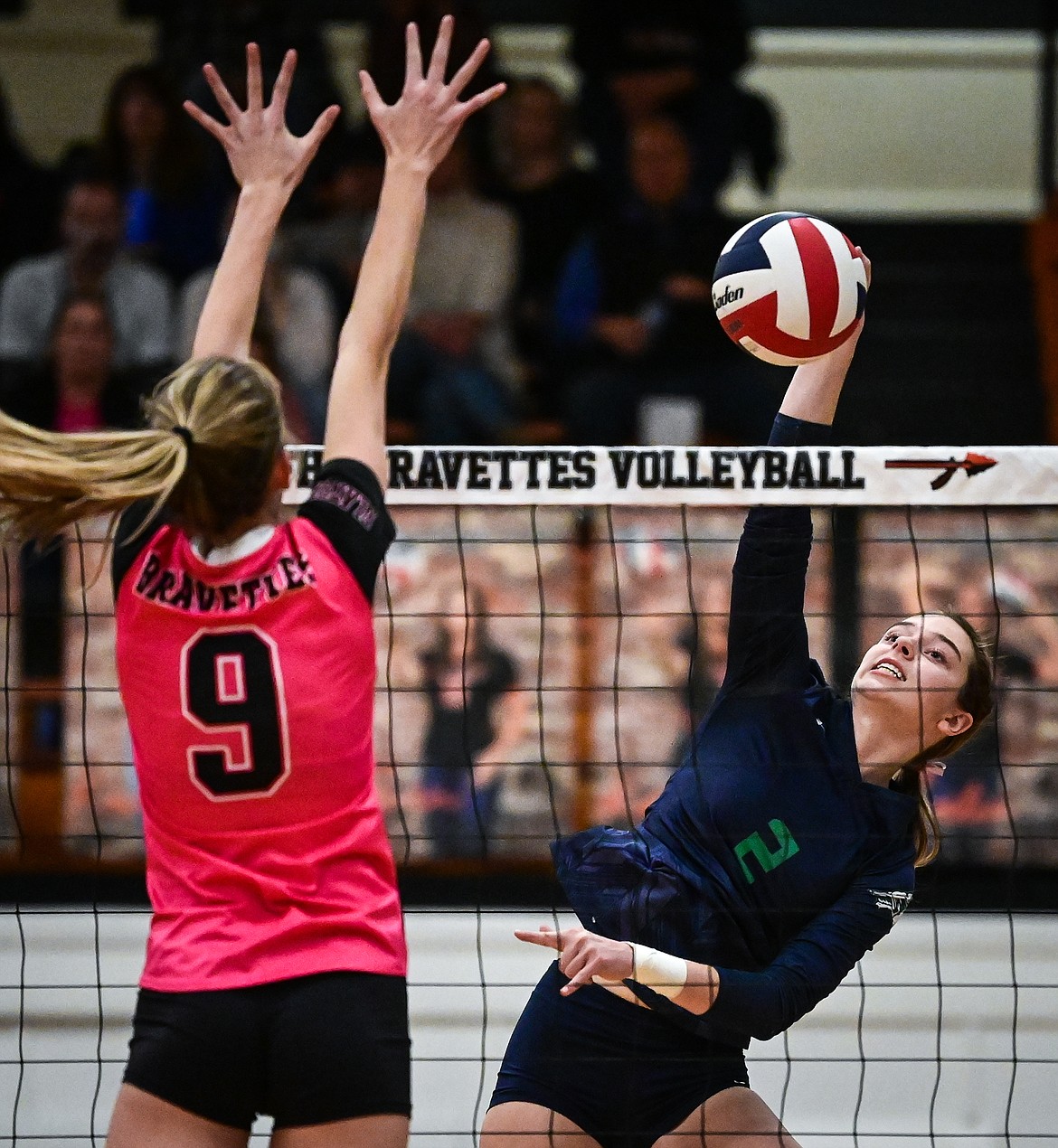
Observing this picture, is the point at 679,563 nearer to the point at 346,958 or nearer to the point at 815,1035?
the point at 815,1035

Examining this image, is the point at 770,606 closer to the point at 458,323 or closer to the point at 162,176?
the point at 458,323

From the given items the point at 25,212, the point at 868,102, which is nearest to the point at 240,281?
the point at 25,212

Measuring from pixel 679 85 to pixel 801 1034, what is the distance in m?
4.64

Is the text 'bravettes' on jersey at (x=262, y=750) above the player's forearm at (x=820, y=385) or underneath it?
underneath

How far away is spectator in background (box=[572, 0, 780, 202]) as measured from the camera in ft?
25.9

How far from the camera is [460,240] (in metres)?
7.83

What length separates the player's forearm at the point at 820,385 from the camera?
303cm

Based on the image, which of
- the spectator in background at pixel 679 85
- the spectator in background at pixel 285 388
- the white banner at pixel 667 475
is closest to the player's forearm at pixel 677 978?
the white banner at pixel 667 475

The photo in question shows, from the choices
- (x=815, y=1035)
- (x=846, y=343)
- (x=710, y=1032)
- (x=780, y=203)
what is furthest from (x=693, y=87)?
(x=710, y=1032)

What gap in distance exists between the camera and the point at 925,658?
9.58 ft

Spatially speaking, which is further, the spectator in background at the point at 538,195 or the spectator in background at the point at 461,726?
the spectator in background at the point at 538,195

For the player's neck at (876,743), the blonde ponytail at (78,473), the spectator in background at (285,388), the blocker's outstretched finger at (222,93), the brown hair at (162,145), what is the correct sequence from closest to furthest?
1. the blonde ponytail at (78,473)
2. the blocker's outstretched finger at (222,93)
3. the player's neck at (876,743)
4. the spectator in background at (285,388)
5. the brown hair at (162,145)

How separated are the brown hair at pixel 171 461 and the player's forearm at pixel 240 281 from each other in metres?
0.28

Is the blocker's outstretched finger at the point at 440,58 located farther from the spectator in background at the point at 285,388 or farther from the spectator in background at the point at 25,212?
the spectator in background at the point at 25,212
